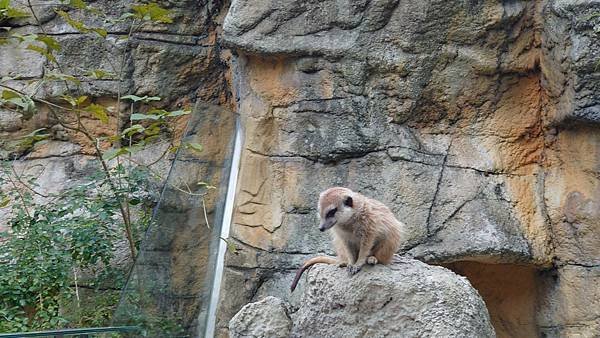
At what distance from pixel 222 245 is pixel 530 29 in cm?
283

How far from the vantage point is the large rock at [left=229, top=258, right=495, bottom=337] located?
4441 millimetres

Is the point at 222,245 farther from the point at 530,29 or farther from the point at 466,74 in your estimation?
the point at 530,29

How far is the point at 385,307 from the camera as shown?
180 inches

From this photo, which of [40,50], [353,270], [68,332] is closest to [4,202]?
[40,50]

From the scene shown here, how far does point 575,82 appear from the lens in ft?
21.0

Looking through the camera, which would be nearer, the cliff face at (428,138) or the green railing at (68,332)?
the green railing at (68,332)

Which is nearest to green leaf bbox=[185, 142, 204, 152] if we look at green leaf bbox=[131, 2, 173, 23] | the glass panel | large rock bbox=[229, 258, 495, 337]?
the glass panel

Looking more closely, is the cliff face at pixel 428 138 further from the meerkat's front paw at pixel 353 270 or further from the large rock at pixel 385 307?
the meerkat's front paw at pixel 353 270

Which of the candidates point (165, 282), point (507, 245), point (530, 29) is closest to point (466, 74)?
point (530, 29)

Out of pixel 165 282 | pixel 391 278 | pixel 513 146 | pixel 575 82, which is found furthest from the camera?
pixel 513 146

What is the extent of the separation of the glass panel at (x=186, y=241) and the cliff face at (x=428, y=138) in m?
0.19

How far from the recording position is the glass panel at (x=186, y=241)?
5617 millimetres

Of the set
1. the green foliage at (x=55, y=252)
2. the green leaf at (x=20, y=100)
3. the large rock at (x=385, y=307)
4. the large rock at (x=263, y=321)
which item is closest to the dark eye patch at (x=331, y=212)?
the large rock at (x=385, y=307)

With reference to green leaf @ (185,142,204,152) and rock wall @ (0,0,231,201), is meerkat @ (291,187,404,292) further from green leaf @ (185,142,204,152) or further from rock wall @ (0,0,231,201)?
rock wall @ (0,0,231,201)
